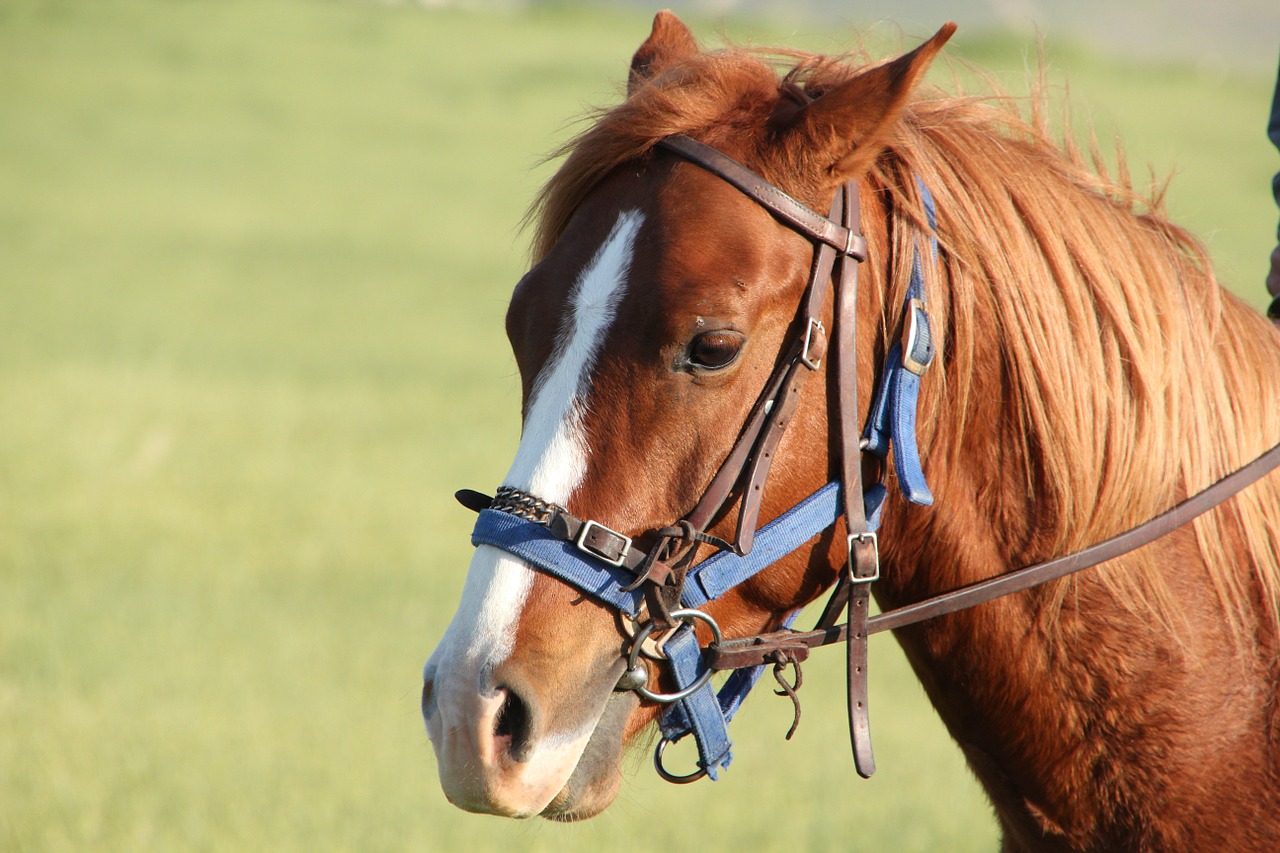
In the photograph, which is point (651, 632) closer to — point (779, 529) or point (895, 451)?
point (779, 529)

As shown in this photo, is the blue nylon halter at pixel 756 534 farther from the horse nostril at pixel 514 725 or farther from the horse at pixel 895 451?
the horse nostril at pixel 514 725

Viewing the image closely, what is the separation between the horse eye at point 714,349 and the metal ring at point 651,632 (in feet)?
1.44

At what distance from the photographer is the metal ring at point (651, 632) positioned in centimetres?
193

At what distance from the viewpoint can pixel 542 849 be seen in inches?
185

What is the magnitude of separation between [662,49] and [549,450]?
3.58 ft

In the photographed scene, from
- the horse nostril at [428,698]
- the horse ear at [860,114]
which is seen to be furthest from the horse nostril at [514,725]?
the horse ear at [860,114]

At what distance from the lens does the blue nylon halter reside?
1897 mm

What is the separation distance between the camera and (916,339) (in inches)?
79.7

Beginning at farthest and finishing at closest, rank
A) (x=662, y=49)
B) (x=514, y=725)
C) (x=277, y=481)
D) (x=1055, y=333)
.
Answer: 1. (x=277, y=481)
2. (x=662, y=49)
3. (x=1055, y=333)
4. (x=514, y=725)

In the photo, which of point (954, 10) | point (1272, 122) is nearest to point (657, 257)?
point (1272, 122)

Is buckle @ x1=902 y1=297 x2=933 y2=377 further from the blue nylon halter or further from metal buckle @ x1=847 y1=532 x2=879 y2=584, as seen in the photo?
metal buckle @ x1=847 y1=532 x2=879 y2=584

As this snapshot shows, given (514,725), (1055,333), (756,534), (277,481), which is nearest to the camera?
(514,725)

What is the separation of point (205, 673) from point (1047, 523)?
544 cm

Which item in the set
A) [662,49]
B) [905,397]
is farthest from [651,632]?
[662,49]
